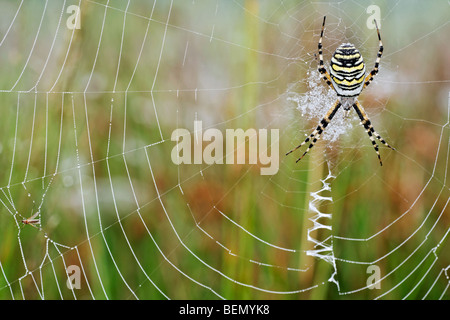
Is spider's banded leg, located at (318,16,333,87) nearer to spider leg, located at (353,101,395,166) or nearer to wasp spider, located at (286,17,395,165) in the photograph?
wasp spider, located at (286,17,395,165)

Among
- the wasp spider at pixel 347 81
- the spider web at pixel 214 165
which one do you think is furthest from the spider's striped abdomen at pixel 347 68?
the spider web at pixel 214 165

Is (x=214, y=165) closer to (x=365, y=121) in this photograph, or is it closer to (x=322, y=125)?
(x=322, y=125)

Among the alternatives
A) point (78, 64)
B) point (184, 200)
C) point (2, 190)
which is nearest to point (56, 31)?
point (78, 64)

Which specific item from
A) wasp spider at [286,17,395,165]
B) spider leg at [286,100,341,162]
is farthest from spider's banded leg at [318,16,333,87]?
spider leg at [286,100,341,162]

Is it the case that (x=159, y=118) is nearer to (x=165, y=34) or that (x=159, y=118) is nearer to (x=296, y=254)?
(x=165, y=34)

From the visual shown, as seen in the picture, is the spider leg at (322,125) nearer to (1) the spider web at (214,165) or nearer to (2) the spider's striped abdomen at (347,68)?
(1) the spider web at (214,165)
